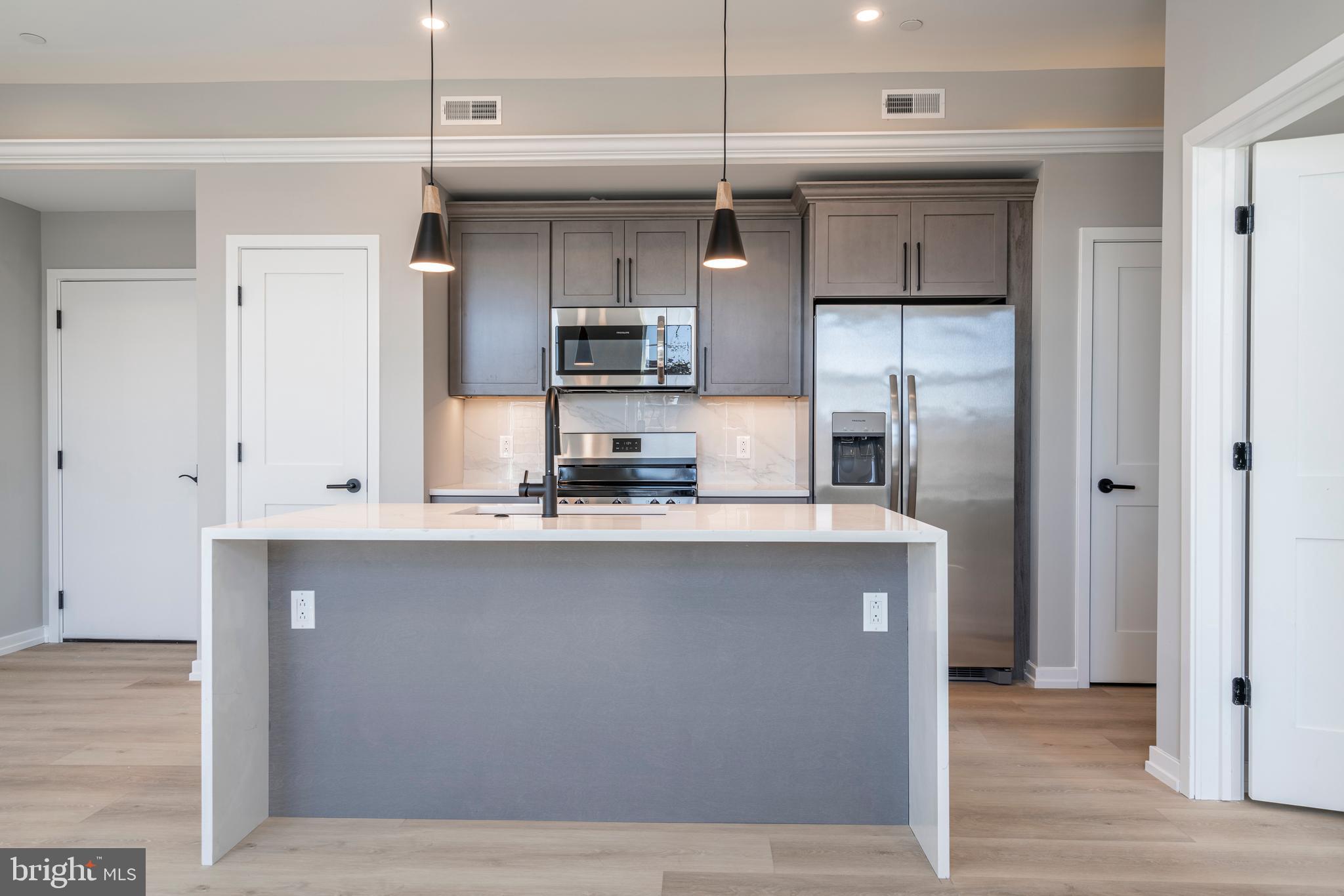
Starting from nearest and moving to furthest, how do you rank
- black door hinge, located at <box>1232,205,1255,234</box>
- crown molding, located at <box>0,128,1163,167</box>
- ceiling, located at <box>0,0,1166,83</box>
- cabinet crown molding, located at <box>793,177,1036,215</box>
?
black door hinge, located at <box>1232,205,1255,234</box> < ceiling, located at <box>0,0,1166,83</box> < crown molding, located at <box>0,128,1163,167</box> < cabinet crown molding, located at <box>793,177,1036,215</box>

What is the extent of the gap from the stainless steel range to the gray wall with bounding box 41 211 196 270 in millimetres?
2381

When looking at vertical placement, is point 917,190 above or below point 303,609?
above

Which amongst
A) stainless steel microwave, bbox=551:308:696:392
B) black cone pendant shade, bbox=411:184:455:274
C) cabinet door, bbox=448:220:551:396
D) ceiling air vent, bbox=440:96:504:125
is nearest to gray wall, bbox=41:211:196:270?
cabinet door, bbox=448:220:551:396

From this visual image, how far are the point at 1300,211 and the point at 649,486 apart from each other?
2.77 meters

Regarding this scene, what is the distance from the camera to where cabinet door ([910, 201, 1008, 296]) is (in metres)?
3.75

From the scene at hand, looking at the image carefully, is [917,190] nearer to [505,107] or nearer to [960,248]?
[960,248]

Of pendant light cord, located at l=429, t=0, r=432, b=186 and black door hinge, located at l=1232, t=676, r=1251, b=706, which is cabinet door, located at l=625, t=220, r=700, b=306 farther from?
black door hinge, located at l=1232, t=676, r=1251, b=706

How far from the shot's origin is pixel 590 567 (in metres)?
2.33

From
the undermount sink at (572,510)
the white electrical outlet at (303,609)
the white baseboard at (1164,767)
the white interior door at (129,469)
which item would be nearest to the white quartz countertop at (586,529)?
the undermount sink at (572,510)

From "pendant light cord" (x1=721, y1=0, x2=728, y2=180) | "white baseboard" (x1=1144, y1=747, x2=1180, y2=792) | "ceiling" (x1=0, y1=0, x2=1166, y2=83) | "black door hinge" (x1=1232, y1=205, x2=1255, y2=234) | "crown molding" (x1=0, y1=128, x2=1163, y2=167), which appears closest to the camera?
"black door hinge" (x1=1232, y1=205, x2=1255, y2=234)

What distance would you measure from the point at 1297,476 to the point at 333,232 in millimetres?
3828

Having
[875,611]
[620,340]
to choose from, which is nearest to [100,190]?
[620,340]

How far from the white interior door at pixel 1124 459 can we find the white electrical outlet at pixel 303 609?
3.24m

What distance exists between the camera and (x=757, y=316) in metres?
4.05
